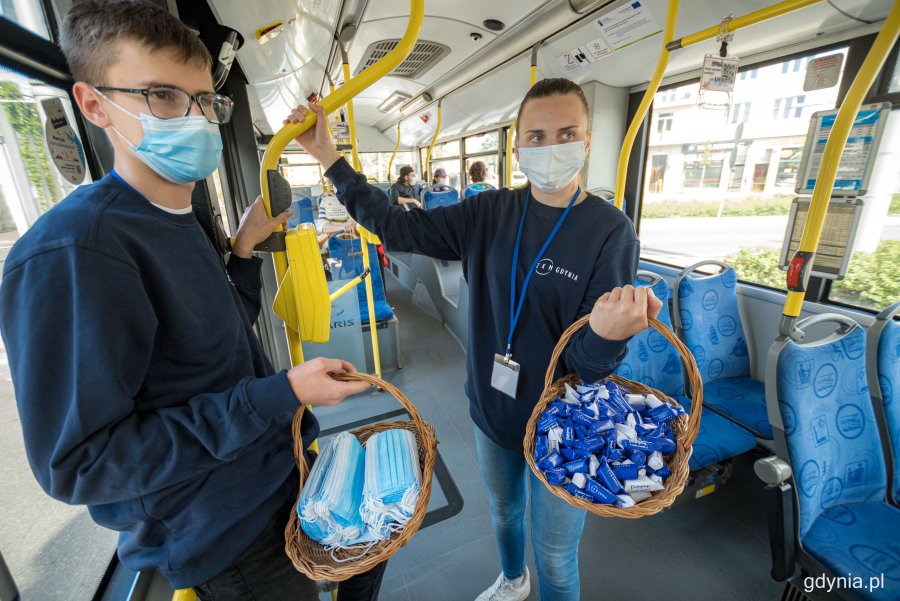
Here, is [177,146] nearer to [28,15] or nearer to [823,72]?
[28,15]

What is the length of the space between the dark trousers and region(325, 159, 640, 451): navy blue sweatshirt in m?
0.67

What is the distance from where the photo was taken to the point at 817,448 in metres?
1.49

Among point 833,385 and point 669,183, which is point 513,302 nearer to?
point 833,385

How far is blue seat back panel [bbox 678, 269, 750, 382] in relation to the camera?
8.37 feet

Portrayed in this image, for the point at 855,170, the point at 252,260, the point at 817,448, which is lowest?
the point at 817,448

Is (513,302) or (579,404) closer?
(579,404)

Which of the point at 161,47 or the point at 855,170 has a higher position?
the point at 161,47

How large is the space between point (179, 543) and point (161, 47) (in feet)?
3.13

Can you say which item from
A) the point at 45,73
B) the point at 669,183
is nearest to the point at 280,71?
the point at 45,73

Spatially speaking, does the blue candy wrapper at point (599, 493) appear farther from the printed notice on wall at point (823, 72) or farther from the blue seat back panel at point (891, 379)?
the printed notice on wall at point (823, 72)

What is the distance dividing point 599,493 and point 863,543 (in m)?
1.27

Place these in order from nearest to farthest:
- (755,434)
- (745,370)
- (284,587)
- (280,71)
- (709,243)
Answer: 1. (284,587)
2. (755,434)
3. (280,71)
4. (745,370)
5. (709,243)

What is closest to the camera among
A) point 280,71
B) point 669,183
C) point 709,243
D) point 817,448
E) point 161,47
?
point 161,47

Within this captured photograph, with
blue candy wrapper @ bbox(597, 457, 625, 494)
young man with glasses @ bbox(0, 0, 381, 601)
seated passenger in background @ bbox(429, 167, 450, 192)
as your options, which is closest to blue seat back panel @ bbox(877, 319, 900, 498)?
blue candy wrapper @ bbox(597, 457, 625, 494)
